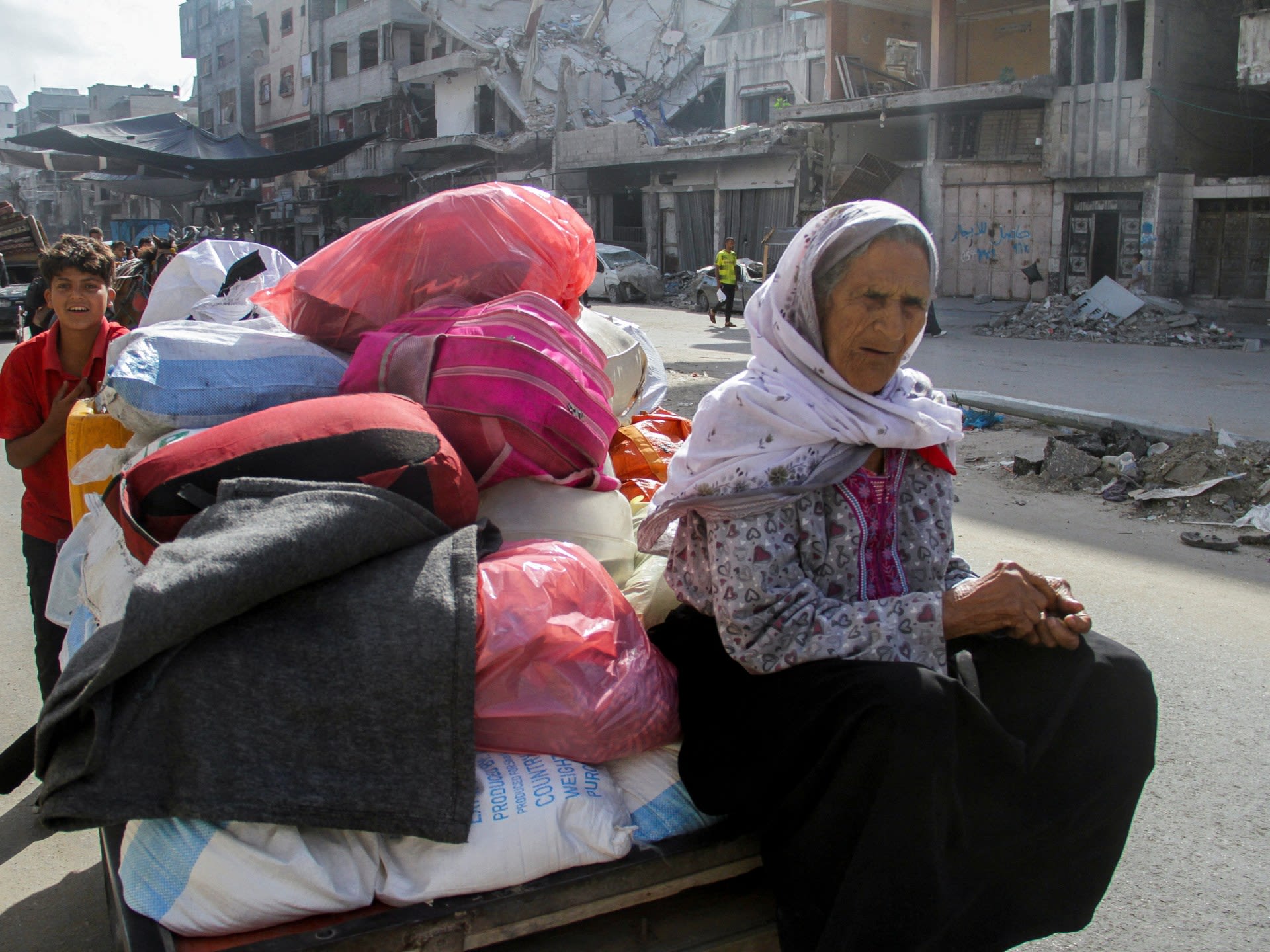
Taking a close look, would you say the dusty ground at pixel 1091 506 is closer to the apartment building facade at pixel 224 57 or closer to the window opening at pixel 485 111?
the window opening at pixel 485 111

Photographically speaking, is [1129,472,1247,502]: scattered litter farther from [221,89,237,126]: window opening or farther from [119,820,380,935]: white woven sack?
[221,89,237,126]: window opening

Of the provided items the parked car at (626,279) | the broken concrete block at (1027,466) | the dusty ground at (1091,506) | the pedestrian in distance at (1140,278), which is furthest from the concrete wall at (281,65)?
the broken concrete block at (1027,466)

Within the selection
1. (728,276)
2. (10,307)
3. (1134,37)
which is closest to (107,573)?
(728,276)

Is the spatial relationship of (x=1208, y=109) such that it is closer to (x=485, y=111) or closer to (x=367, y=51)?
(x=485, y=111)

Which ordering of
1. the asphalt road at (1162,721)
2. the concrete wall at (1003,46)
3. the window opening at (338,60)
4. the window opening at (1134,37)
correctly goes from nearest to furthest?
the asphalt road at (1162,721) → the window opening at (1134,37) → the concrete wall at (1003,46) → the window opening at (338,60)

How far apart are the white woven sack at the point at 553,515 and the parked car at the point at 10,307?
656 inches

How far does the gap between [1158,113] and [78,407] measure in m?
20.2

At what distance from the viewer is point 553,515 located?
213cm

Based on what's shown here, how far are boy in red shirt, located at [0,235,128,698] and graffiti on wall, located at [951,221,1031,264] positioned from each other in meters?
20.5

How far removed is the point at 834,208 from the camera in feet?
5.81

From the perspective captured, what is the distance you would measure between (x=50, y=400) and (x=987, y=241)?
21.1 meters

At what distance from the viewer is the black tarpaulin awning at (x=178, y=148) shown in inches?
1171

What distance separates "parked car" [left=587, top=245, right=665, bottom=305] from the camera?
924 inches

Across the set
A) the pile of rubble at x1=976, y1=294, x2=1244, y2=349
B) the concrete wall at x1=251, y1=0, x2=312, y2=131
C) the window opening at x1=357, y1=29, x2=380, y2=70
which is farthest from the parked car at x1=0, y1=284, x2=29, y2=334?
the concrete wall at x1=251, y1=0, x2=312, y2=131
